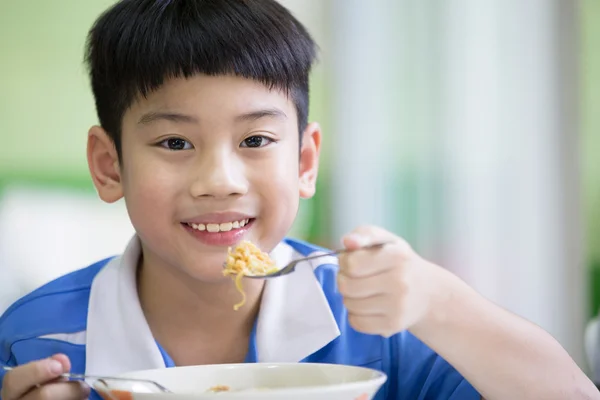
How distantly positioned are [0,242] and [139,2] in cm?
179

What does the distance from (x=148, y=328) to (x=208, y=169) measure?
251 mm

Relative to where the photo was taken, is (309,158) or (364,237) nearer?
(364,237)

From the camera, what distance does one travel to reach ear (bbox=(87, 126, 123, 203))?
3.96ft

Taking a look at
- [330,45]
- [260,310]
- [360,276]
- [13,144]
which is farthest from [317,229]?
[360,276]

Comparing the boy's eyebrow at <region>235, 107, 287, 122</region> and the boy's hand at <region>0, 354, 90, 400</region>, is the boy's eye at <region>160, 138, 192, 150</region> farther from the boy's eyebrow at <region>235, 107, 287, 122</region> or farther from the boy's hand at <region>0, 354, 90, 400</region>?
the boy's hand at <region>0, 354, 90, 400</region>

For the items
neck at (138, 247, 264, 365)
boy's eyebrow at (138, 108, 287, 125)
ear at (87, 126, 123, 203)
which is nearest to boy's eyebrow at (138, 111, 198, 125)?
boy's eyebrow at (138, 108, 287, 125)

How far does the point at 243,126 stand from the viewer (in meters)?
1.05

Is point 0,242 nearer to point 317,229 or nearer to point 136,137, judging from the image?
point 317,229

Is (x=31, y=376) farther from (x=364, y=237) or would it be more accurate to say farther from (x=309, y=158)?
(x=309, y=158)

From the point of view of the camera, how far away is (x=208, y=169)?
1.02m

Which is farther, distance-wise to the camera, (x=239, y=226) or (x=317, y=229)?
(x=317, y=229)

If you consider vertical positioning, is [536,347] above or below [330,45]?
below

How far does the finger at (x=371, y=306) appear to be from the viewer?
0.86m

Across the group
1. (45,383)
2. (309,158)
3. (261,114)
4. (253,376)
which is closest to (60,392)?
(45,383)
